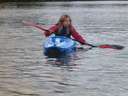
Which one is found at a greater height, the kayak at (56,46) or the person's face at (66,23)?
the person's face at (66,23)

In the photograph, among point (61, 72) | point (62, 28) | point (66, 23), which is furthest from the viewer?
point (62, 28)

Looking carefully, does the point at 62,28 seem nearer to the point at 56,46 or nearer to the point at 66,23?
the point at 66,23

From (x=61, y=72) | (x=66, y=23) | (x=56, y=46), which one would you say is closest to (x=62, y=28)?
(x=66, y=23)

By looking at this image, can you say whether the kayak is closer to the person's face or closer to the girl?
the girl

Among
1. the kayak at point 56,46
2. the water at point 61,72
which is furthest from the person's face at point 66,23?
the water at point 61,72

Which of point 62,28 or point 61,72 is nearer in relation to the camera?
point 61,72

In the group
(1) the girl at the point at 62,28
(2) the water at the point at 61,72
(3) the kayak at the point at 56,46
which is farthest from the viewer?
(1) the girl at the point at 62,28

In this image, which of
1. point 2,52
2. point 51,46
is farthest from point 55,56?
point 2,52

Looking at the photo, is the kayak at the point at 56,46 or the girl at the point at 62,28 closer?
the kayak at the point at 56,46

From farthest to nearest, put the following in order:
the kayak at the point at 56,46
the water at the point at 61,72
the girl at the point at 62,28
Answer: the girl at the point at 62,28
the kayak at the point at 56,46
the water at the point at 61,72

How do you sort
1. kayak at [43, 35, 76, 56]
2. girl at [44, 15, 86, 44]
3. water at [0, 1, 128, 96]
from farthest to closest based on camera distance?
girl at [44, 15, 86, 44] < kayak at [43, 35, 76, 56] < water at [0, 1, 128, 96]

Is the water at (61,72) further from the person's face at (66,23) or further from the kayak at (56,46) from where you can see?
the person's face at (66,23)

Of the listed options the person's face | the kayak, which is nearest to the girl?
the person's face

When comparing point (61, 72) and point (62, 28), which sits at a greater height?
point (62, 28)
